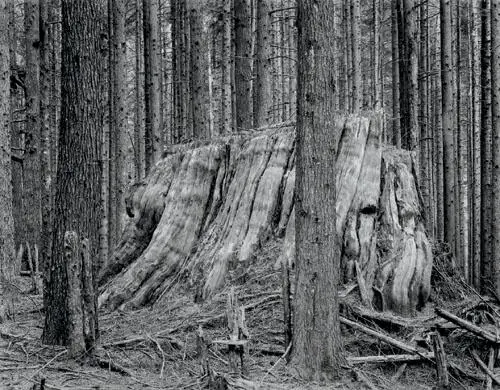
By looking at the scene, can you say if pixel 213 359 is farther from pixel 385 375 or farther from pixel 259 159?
pixel 259 159

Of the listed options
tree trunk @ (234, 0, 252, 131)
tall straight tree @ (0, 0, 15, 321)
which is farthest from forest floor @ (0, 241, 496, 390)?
tree trunk @ (234, 0, 252, 131)

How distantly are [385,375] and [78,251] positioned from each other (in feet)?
10.4

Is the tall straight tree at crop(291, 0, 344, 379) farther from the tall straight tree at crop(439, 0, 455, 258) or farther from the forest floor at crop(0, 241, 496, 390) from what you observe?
the tall straight tree at crop(439, 0, 455, 258)

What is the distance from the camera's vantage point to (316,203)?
4609 millimetres

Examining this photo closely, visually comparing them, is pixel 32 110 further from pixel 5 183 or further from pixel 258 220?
pixel 258 220

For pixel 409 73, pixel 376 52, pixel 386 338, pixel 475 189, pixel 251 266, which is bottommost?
pixel 386 338

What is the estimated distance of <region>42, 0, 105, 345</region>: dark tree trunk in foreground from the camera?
5121 millimetres

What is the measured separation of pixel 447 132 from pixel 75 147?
9695 millimetres

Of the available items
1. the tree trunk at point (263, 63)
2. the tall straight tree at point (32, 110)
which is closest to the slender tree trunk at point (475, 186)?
the tree trunk at point (263, 63)

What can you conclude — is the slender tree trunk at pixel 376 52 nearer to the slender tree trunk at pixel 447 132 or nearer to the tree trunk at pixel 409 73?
the slender tree trunk at pixel 447 132

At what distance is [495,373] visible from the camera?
17.6 ft

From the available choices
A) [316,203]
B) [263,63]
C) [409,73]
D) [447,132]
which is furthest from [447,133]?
[316,203]

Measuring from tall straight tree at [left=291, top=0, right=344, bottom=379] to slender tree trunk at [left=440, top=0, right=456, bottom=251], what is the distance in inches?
321

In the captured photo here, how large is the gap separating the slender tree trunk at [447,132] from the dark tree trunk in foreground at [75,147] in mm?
9088
